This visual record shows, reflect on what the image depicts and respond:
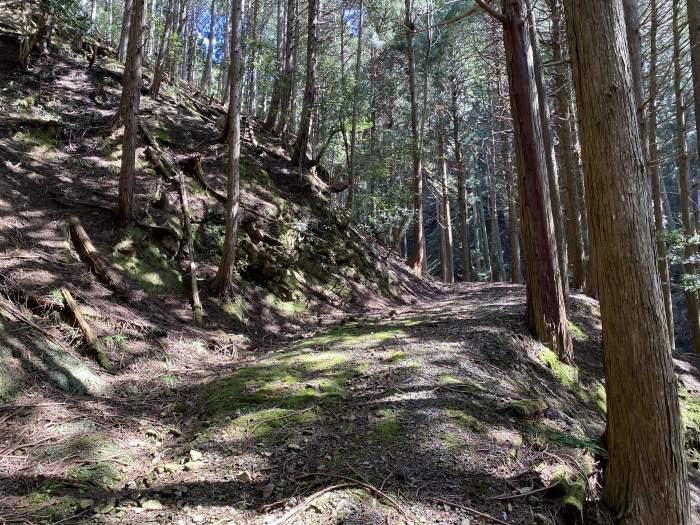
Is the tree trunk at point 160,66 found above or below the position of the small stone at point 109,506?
above

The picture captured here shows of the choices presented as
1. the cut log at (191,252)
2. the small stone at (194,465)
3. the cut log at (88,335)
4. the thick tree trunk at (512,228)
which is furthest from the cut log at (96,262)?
the thick tree trunk at (512,228)

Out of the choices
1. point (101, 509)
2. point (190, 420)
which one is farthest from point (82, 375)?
point (101, 509)

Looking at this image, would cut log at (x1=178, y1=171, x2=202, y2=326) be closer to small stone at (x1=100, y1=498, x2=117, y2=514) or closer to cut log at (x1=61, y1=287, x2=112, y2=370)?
cut log at (x1=61, y1=287, x2=112, y2=370)

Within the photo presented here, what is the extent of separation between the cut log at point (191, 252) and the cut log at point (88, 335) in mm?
1881

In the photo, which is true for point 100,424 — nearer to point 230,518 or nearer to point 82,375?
point 82,375

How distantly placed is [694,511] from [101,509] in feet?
16.1

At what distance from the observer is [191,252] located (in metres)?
7.77

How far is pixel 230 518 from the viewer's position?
2.70 m

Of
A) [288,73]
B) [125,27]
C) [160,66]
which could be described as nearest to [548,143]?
[288,73]

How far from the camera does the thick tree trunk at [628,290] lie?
3104 mm

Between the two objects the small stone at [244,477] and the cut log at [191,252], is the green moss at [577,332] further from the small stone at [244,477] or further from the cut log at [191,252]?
the small stone at [244,477]

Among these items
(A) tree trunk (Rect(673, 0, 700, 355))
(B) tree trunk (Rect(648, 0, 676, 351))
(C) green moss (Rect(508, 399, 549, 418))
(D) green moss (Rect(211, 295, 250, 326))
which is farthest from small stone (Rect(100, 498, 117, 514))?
(A) tree trunk (Rect(673, 0, 700, 355))

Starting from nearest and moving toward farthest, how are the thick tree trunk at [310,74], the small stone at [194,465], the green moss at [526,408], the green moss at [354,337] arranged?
the small stone at [194,465], the green moss at [526,408], the green moss at [354,337], the thick tree trunk at [310,74]

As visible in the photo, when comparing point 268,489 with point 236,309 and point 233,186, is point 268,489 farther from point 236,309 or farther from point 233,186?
point 233,186
